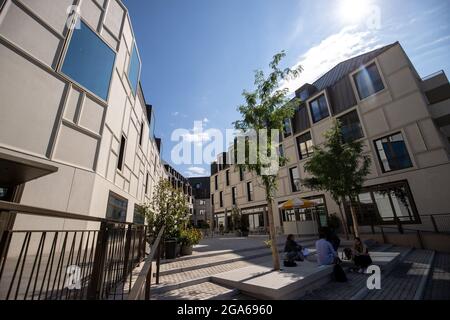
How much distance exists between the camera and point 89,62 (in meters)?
8.41

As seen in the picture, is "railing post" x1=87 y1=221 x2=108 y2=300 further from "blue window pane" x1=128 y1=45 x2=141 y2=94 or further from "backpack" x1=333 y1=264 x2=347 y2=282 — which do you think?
"blue window pane" x1=128 y1=45 x2=141 y2=94

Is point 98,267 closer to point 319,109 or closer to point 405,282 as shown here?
point 405,282

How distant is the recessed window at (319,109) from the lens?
62.7 feet

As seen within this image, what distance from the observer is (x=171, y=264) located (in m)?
6.74

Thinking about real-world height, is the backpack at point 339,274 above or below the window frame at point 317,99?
below

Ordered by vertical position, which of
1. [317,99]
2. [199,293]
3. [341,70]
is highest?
[341,70]

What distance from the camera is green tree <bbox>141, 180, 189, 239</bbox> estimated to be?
8.07m

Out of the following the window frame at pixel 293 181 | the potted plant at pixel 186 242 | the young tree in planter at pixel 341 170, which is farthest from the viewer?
the window frame at pixel 293 181

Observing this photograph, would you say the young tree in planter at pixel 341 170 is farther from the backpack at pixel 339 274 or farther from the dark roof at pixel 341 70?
the dark roof at pixel 341 70

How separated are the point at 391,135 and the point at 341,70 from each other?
9746mm

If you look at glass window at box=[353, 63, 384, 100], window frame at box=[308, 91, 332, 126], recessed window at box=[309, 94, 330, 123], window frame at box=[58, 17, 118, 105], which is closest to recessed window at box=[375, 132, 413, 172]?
glass window at box=[353, 63, 384, 100]

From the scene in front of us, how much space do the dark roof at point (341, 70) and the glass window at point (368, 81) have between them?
0.76 m

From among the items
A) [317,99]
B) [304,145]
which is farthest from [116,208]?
[317,99]

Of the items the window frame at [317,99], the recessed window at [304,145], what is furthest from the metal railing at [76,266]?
the window frame at [317,99]
